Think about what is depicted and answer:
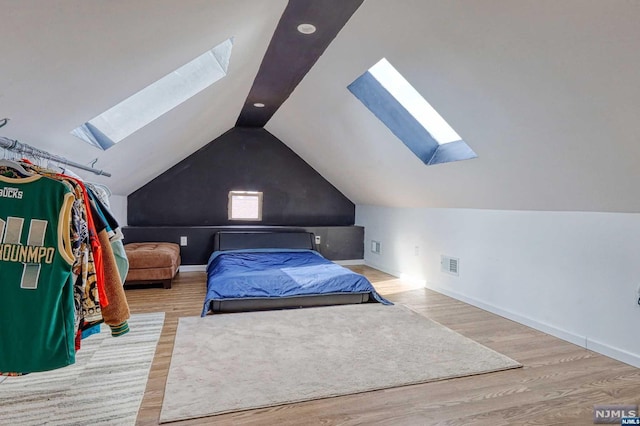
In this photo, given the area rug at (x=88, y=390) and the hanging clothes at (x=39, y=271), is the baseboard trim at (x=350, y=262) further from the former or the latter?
the hanging clothes at (x=39, y=271)

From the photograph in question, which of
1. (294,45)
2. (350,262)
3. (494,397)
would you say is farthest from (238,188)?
(494,397)

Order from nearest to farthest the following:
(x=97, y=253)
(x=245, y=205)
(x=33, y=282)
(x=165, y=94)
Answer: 1. (x=33, y=282)
2. (x=97, y=253)
3. (x=165, y=94)
4. (x=245, y=205)

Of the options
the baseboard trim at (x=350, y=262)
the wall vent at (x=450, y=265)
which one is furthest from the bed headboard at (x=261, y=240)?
the wall vent at (x=450, y=265)

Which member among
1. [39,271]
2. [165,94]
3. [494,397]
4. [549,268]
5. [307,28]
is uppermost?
[307,28]

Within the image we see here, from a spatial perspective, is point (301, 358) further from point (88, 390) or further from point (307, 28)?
point (307, 28)

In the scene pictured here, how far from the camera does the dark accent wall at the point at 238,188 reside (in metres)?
5.30

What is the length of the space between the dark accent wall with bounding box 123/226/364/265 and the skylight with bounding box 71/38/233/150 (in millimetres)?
2478

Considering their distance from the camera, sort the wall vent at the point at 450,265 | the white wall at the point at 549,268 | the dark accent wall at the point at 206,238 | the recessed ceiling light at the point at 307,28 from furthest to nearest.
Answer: the dark accent wall at the point at 206,238
the wall vent at the point at 450,265
the white wall at the point at 549,268
the recessed ceiling light at the point at 307,28

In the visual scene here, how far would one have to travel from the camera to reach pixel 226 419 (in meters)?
1.71

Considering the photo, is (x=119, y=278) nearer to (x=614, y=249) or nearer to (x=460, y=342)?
(x=460, y=342)

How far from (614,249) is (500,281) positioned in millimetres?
1057

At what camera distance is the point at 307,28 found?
2410 mm

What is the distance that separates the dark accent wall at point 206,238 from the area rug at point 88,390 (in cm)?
261

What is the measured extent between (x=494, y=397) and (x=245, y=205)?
4.51m
